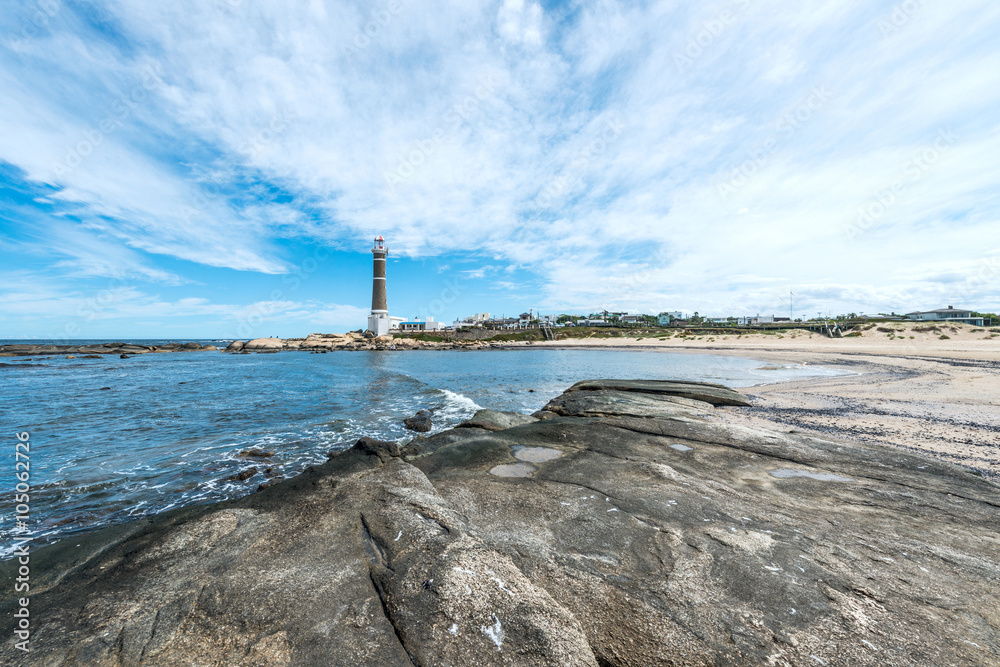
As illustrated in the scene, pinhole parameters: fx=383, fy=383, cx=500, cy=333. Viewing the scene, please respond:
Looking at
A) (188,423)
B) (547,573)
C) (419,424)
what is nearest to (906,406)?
(547,573)

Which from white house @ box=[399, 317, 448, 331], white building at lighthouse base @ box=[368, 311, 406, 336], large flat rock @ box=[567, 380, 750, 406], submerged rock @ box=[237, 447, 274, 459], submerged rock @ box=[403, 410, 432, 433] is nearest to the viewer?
submerged rock @ box=[237, 447, 274, 459]

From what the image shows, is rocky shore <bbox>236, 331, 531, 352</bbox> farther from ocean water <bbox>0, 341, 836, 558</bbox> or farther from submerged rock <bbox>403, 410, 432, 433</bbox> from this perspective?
submerged rock <bbox>403, 410, 432, 433</bbox>

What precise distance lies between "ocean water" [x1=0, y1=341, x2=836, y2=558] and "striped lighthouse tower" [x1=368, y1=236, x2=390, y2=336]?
55500mm

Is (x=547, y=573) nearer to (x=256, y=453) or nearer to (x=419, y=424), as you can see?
(x=256, y=453)

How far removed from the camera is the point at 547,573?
3.74 metres

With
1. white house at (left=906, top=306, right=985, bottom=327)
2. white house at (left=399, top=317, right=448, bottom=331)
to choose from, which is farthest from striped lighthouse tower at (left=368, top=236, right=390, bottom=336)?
white house at (left=906, top=306, right=985, bottom=327)

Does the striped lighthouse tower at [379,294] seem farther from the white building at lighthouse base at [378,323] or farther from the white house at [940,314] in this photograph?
the white house at [940,314]

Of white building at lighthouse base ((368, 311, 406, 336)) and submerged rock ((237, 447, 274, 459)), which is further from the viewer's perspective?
white building at lighthouse base ((368, 311, 406, 336))

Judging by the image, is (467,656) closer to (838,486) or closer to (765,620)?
(765,620)

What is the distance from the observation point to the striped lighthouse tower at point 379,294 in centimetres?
8375

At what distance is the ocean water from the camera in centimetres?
803

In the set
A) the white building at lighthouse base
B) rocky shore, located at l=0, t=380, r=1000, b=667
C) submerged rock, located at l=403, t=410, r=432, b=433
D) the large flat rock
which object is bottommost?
submerged rock, located at l=403, t=410, r=432, b=433

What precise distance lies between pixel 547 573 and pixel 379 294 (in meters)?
86.3

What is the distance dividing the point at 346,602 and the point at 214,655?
3.09ft
